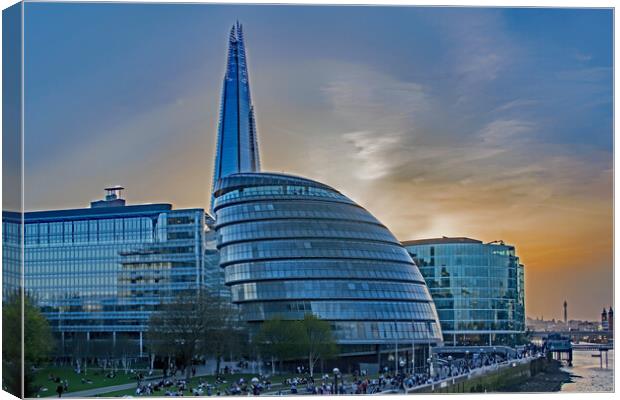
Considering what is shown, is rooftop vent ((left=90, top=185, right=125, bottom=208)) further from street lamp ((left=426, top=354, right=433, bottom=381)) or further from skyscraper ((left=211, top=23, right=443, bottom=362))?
street lamp ((left=426, top=354, right=433, bottom=381))

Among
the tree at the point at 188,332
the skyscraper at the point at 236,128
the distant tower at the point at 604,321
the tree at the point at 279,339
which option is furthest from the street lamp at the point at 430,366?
the skyscraper at the point at 236,128

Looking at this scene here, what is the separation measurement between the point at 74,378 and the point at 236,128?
5707cm

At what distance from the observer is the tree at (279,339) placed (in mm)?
37062

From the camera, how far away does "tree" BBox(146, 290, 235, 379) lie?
35.4m

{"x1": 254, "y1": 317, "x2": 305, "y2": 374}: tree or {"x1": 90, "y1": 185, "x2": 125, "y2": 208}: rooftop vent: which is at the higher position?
{"x1": 90, "y1": 185, "x2": 125, "y2": 208}: rooftop vent

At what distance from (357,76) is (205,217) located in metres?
18.2

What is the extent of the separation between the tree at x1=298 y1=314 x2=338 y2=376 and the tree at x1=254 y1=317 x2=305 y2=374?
0.79ft

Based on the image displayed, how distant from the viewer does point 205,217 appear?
4891 cm

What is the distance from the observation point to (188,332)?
3600 cm

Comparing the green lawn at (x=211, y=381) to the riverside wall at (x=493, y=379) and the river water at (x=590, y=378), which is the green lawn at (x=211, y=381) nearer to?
the riverside wall at (x=493, y=379)

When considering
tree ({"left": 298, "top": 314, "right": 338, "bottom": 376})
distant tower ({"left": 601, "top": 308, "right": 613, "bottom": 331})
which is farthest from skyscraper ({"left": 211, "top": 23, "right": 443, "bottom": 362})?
distant tower ({"left": 601, "top": 308, "right": 613, "bottom": 331})

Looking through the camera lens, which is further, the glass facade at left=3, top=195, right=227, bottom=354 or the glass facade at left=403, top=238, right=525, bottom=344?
the glass facade at left=403, top=238, right=525, bottom=344

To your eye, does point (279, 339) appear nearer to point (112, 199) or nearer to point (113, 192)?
point (113, 192)

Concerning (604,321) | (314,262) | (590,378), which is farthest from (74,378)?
(604,321)
